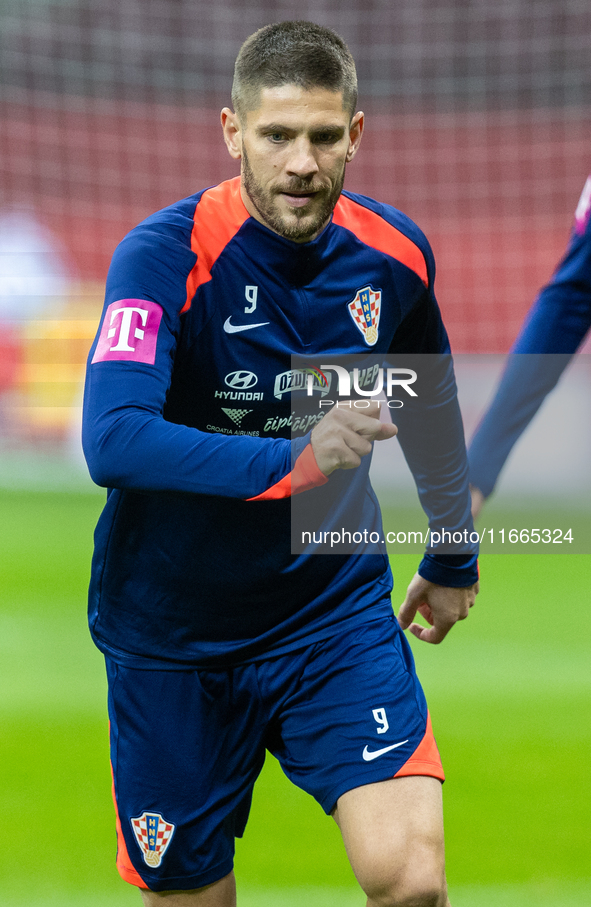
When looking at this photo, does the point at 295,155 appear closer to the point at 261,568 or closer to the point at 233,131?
the point at 233,131

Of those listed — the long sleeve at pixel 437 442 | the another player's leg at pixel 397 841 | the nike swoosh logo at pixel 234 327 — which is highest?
the nike swoosh logo at pixel 234 327

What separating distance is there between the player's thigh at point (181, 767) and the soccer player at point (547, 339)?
843 mm

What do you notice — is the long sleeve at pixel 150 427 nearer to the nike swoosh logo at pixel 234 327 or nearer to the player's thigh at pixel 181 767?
the nike swoosh logo at pixel 234 327

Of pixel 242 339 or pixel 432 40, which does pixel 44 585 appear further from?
pixel 432 40

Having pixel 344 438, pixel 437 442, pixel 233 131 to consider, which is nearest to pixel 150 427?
pixel 344 438

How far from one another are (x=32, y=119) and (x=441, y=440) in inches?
390

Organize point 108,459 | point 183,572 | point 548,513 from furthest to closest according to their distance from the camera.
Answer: point 548,513 → point 183,572 → point 108,459

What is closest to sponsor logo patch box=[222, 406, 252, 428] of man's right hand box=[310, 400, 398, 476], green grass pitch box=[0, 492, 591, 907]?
man's right hand box=[310, 400, 398, 476]

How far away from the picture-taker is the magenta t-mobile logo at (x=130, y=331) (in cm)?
193

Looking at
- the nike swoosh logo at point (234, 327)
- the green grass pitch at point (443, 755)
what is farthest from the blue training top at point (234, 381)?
the green grass pitch at point (443, 755)

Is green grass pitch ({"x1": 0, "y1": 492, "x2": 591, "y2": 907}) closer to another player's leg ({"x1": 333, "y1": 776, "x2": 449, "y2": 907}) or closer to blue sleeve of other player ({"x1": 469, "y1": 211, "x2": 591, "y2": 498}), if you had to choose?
another player's leg ({"x1": 333, "y1": 776, "x2": 449, "y2": 907})

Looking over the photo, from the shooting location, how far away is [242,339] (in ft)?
7.10

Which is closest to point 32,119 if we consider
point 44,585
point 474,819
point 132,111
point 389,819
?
point 132,111

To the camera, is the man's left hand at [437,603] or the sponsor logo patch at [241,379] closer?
the sponsor logo patch at [241,379]
